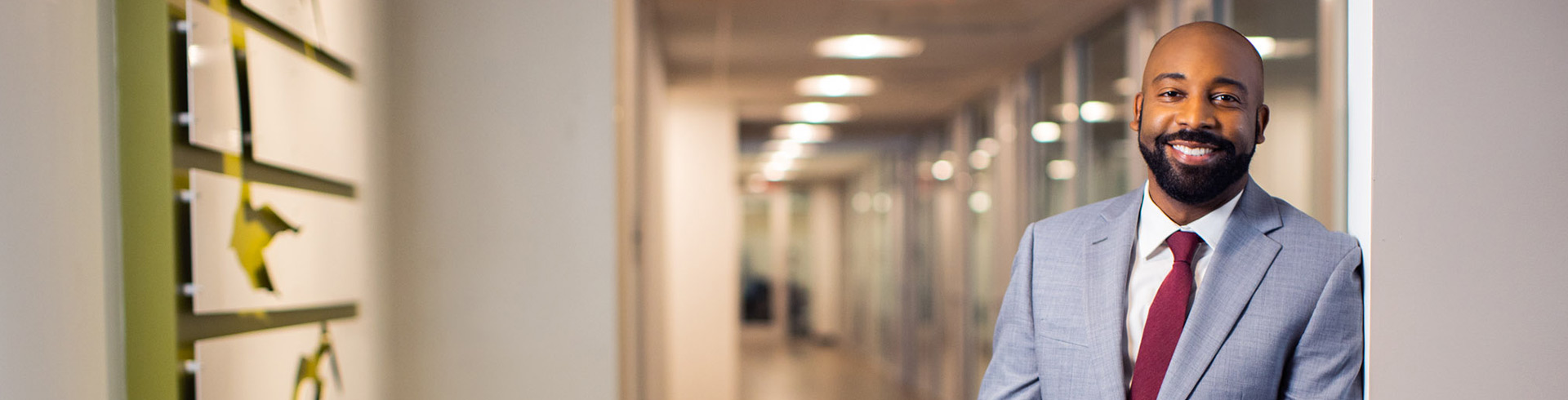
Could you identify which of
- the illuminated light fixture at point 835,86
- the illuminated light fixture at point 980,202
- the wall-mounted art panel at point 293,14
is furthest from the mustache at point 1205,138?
the illuminated light fixture at point 980,202

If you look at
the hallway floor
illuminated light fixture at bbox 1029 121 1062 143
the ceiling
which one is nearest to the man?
the ceiling

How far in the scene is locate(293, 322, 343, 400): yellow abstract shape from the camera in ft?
7.68

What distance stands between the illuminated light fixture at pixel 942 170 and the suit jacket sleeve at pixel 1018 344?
799 cm

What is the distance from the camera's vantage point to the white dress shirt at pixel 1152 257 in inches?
65.3

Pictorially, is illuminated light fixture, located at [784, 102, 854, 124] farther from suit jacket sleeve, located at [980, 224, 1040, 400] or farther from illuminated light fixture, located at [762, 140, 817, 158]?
suit jacket sleeve, located at [980, 224, 1040, 400]

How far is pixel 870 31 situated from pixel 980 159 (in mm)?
2971

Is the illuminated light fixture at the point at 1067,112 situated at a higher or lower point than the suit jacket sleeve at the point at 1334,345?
higher

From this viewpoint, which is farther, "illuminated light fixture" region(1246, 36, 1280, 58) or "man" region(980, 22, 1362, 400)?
"illuminated light fixture" region(1246, 36, 1280, 58)

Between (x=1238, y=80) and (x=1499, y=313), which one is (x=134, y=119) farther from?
(x=1499, y=313)

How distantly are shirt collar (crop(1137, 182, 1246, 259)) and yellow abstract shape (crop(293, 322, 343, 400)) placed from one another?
1.71 metres

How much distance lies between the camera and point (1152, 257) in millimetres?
1707

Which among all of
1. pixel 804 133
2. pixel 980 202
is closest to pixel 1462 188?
pixel 980 202

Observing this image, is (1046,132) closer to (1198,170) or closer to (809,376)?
(1198,170)

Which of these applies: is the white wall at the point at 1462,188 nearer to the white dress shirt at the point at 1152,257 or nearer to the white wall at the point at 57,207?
the white dress shirt at the point at 1152,257
